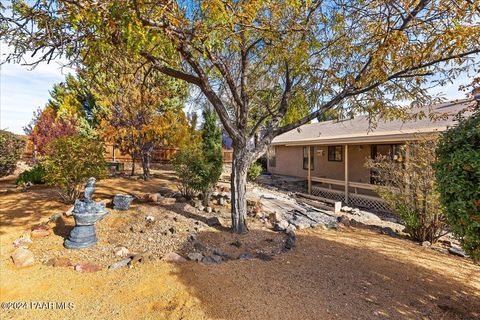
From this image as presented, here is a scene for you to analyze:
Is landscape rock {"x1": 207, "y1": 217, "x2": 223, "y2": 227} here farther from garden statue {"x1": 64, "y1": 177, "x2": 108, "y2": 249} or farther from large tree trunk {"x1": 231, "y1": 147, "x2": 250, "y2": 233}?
garden statue {"x1": 64, "y1": 177, "x2": 108, "y2": 249}

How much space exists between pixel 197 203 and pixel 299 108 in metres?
3.67

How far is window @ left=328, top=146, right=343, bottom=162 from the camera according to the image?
13.8 meters

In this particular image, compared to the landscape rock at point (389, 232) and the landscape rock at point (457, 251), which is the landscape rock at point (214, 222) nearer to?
the landscape rock at point (389, 232)

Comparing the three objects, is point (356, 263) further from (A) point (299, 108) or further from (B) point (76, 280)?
(B) point (76, 280)

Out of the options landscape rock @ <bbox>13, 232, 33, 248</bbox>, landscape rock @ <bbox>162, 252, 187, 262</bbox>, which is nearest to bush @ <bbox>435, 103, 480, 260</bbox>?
landscape rock @ <bbox>162, 252, 187, 262</bbox>

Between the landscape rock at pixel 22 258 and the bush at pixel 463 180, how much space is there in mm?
5727

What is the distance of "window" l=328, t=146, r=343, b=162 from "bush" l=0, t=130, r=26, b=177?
15.8 metres

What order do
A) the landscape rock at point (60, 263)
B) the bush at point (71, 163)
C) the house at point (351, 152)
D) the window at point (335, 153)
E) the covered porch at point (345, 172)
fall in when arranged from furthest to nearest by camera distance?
1. the window at point (335, 153)
2. the covered porch at point (345, 172)
3. the house at point (351, 152)
4. the bush at point (71, 163)
5. the landscape rock at point (60, 263)

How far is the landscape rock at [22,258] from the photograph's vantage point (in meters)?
3.60

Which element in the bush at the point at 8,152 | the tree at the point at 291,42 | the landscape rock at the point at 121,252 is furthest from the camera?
the bush at the point at 8,152

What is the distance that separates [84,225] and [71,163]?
7.22 feet

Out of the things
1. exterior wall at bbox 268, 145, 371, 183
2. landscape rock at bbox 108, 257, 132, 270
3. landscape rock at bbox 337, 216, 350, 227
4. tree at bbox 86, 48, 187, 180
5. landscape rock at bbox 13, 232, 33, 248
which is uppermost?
tree at bbox 86, 48, 187, 180

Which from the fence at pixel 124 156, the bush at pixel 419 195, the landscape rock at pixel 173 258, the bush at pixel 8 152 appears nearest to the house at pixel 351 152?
the bush at pixel 419 195

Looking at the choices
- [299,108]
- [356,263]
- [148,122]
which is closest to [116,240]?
[356,263]
